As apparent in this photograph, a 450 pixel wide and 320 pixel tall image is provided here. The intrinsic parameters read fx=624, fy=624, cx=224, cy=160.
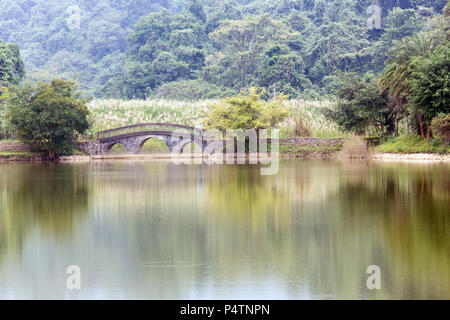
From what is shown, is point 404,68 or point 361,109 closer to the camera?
point 404,68

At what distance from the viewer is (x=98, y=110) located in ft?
178

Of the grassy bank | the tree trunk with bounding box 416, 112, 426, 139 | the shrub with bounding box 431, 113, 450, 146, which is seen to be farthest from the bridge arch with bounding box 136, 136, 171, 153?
the shrub with bounding box 431, 113, 450, 146

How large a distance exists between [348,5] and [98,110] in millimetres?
39068

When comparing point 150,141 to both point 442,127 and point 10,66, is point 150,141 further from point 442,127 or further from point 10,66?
point 442,127

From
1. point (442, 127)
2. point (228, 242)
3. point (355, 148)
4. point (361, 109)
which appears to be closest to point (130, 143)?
point (355, 148)

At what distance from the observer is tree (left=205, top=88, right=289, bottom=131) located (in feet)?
145

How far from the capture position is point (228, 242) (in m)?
10.4

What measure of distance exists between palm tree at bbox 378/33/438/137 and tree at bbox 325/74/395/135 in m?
2.25

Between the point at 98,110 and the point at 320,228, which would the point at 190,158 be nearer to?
the point at 98,110

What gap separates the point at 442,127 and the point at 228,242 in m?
26.0

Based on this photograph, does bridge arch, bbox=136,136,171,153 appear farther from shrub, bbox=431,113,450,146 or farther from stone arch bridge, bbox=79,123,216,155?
shrub, bbox=431,113,450,146

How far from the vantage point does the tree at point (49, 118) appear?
42594mm

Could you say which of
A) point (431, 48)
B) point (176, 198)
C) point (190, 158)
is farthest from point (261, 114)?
point (176, 198)
